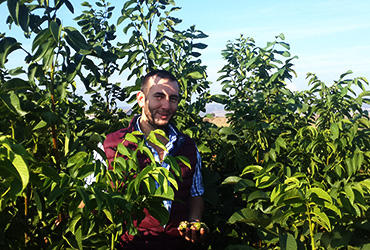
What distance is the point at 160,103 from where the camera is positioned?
2.77 meters

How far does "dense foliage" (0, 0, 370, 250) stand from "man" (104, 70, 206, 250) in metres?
0.16

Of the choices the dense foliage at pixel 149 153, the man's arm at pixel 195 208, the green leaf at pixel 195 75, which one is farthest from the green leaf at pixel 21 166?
the green leaf at pixel 195 75

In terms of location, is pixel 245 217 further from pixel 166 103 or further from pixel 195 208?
pixel 166 103

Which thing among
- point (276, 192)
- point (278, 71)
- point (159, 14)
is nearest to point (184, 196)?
point (276, 192)

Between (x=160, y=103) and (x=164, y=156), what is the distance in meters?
0.37

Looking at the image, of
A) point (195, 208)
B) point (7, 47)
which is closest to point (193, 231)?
point (195, 208)

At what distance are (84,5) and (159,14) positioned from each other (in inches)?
47.6

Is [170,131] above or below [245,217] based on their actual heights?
above

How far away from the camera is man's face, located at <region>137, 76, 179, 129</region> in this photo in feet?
9.07

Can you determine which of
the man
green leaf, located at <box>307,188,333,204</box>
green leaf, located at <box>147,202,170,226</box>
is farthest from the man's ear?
green leaf, located at <box>307,188,333,204</box>

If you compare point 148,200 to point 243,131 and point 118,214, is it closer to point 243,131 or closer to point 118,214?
point 118,214

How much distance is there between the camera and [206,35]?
4070 mm

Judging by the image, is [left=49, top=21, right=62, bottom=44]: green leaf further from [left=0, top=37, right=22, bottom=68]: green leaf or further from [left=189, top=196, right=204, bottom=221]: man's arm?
[left=189, top=196, right=204, bottom=221]: man's arm

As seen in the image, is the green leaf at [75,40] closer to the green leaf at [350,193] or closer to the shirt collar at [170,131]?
the shirt collar at [170,131]
